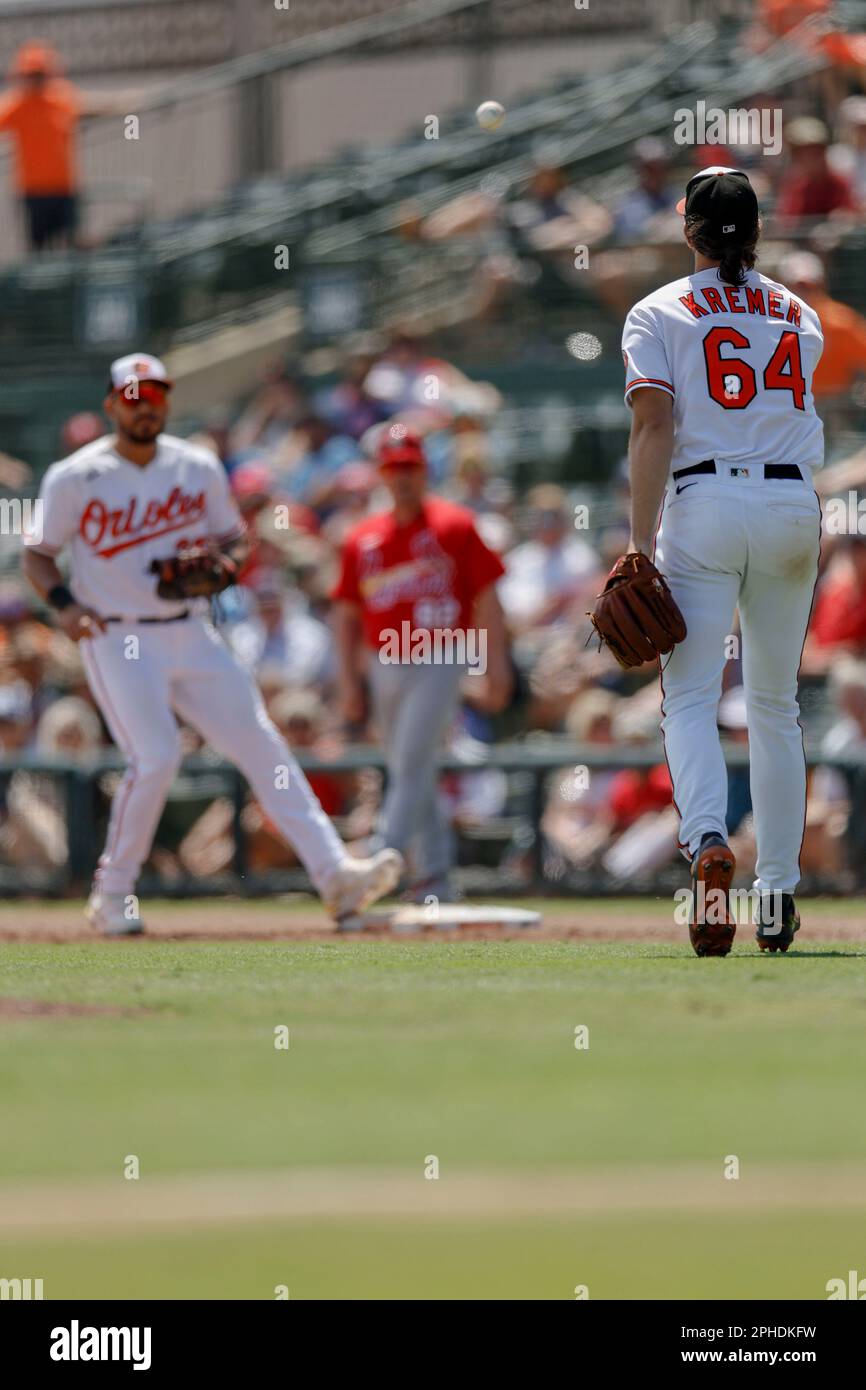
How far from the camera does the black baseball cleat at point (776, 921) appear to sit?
24.4ft

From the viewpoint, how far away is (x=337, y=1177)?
4512 mm

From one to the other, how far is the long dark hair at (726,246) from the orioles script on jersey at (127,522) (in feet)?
9.34

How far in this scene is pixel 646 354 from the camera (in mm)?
7090

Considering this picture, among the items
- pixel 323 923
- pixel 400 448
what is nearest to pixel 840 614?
pixel 400 448

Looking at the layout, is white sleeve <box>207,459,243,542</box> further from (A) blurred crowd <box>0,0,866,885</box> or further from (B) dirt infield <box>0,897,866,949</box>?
(B) dirt infield <box>0,897,866,949</box>

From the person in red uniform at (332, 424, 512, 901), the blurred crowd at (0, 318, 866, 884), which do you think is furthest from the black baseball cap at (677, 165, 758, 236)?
the blurred crowd at (0, 318, 866, 884)

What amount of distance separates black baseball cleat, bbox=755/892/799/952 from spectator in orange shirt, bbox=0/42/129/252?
1494 centimetres

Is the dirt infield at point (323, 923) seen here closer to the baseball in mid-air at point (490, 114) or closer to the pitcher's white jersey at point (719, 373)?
the pitcher's white jersey at point (719, 373)

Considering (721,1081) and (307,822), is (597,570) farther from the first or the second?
(721,1081)

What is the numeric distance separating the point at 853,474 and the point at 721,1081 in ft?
30.2

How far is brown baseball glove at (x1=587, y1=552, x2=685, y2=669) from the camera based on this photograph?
7039 mm

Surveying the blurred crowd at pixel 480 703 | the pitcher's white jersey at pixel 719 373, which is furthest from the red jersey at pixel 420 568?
the pitcher's white jersey at pixel 719 373

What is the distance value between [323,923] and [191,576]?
2.22 metres
